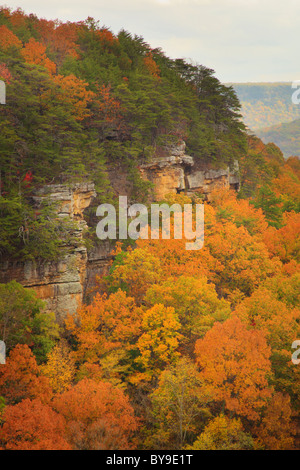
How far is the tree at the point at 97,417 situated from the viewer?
1568 centimetres

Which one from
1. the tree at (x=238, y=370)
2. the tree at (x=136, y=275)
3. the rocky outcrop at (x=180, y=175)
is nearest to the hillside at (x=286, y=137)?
the rocky outcrop at (x=180, y=175)

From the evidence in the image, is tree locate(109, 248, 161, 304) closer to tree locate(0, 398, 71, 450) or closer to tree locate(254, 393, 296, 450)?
tree locate(0, 398, 71, 450)

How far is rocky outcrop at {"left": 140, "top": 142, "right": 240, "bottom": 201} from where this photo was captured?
40625 millimetres

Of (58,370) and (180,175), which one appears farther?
(180,175)

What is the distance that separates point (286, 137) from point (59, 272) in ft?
516

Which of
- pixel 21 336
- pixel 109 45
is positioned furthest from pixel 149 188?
pixel 21 336

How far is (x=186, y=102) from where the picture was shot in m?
45.8

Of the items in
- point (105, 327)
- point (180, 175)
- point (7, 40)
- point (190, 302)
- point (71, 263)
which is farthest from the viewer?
point (180, 175)

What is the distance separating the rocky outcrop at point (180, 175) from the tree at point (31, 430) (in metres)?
27.1

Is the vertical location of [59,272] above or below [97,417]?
above

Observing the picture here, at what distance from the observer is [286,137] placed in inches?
6309

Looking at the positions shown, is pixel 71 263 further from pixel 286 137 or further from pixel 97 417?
pixel 286 137

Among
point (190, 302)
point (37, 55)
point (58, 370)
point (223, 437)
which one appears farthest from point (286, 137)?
point (223, 437)

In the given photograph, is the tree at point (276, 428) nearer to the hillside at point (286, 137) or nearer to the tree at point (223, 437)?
the tree at point (223, 437)
